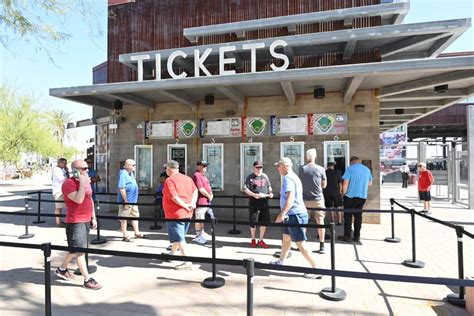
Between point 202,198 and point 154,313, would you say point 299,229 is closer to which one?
point 154,313

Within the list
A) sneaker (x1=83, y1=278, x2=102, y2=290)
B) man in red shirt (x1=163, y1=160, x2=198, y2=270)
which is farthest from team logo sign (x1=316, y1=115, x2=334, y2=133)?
sneaker (x1=83, y1=278, x2=102, y2=290)

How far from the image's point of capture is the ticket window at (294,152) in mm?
8969

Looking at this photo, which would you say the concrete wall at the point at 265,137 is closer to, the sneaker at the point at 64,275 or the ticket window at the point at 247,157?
the ticket window at the point at 247,157

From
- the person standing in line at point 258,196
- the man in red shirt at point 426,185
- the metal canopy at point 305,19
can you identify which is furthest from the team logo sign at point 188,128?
the man in red shirt at point 426,185

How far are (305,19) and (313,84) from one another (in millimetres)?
2039

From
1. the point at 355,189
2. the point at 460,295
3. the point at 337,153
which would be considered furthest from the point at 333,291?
the point at 337,153

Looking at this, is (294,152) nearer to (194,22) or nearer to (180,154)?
(180,154)

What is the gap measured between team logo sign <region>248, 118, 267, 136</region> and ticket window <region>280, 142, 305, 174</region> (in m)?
0.73

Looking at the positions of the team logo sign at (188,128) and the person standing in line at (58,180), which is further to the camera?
the team logo sign at (188,128)

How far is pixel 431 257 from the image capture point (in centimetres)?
589

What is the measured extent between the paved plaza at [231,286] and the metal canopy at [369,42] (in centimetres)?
473

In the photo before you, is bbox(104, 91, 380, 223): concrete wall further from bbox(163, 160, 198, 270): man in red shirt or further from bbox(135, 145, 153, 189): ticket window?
bbox(163, 160, 198, 270): man in red shirt

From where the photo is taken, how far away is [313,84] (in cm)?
806

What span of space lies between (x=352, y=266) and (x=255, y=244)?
1.97 metres
